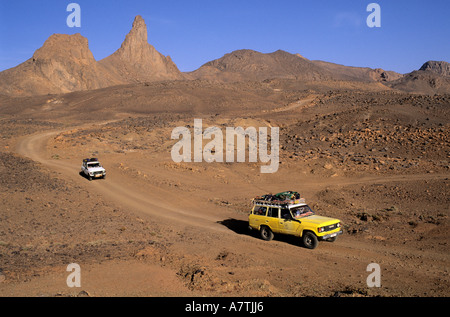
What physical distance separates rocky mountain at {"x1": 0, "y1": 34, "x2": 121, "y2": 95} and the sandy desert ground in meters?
69.2

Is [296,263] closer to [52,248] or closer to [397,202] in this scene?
[52,248]

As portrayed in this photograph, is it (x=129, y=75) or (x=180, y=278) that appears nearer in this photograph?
(x=180, y=278)

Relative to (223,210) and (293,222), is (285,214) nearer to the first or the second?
(293,222)

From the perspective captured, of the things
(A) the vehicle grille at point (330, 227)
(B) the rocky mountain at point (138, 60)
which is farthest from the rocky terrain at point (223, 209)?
(B) the rocky mountain at point (138, 60)

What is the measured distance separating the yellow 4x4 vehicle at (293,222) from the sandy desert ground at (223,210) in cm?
54

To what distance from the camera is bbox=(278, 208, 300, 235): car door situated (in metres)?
13.3

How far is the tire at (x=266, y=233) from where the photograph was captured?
14234 mm

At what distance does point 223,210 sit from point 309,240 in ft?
26.8

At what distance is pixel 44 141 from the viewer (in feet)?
138

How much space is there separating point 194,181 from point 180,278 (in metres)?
17.0
